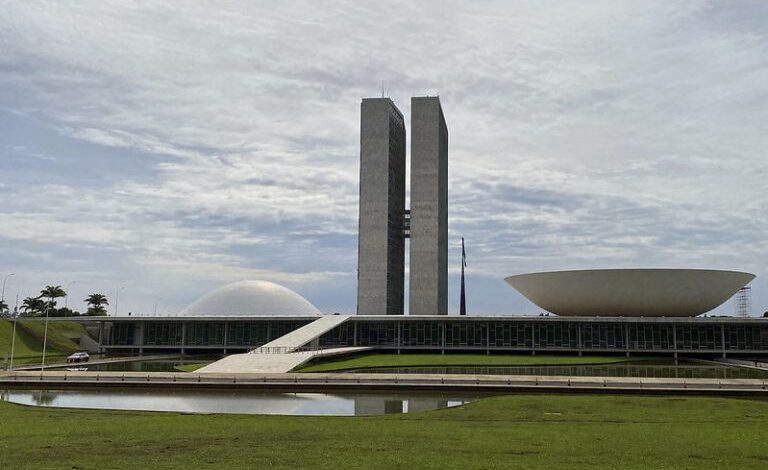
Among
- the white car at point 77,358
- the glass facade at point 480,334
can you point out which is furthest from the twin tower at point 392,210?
the white car at point 77,358

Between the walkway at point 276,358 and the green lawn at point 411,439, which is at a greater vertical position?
the walkway at point 276,358

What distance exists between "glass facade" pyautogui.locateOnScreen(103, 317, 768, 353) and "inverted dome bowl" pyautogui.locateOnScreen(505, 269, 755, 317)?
6.18ft

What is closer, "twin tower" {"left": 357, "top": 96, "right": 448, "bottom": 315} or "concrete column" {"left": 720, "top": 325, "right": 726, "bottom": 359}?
"concrete column" {"left": 720, "top": 325, "right": 726, "bottom": 359}

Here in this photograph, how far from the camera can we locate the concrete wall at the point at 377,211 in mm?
99375

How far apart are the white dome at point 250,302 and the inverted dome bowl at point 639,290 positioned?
38930 millimetres

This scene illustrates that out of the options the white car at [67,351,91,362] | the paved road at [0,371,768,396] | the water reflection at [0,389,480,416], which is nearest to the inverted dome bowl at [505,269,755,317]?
the paved road at [0,371,768,396]

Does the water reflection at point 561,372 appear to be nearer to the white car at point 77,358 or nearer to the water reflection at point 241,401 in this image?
the water reflection at point 241,401

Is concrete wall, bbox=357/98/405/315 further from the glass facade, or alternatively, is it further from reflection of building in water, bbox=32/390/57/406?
reflection of building in water, bbox=32/390/57/406

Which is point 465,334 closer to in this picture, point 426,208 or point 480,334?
point 480,334

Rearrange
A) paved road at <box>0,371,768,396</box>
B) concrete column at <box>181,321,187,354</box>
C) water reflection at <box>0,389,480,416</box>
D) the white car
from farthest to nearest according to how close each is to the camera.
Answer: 1. concrete column at <box>181,321,187,354</box>
2. the white car
3. paved road at <box>0,371,768,396</box>
4. water reflection at <box>0,389,480,416</box>

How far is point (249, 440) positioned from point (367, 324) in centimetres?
5617

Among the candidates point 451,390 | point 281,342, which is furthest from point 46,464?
point 281,342

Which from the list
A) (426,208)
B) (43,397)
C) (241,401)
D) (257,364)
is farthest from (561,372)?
(426,208)

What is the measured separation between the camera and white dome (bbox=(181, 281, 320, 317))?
9344 cm
